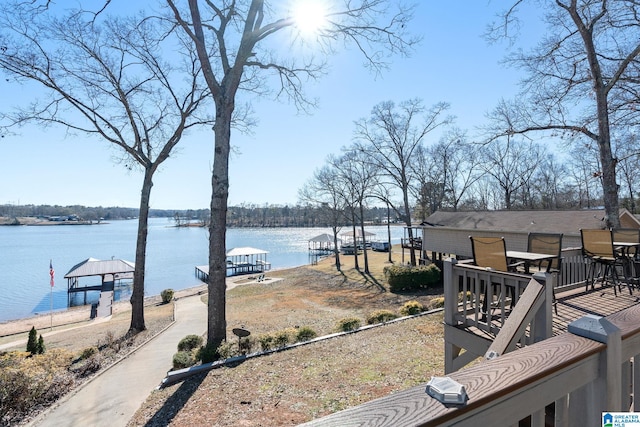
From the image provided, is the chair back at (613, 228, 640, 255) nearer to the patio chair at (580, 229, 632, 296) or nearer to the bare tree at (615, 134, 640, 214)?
the patio chair at (580, 229, 632, 296)

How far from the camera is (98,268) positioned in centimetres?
2588

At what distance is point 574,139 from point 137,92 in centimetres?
1524

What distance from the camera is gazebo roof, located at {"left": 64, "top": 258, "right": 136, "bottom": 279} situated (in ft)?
81.8

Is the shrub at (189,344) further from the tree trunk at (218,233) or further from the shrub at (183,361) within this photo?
the shrub at (183,361)

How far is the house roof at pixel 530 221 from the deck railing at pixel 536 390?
13408 mm

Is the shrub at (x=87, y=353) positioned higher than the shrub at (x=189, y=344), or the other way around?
the shrub at (x=189, y=344)

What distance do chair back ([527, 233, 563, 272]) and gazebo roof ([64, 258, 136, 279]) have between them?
26750 mm

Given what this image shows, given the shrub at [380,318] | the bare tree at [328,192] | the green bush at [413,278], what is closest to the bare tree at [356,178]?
the bare tree at [328,192]

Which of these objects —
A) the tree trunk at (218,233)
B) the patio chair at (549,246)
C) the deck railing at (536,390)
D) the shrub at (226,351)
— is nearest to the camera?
the deck railing at (536,390)

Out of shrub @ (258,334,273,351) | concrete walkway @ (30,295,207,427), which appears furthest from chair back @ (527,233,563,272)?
concrete walkway @ (30,295,207,427)

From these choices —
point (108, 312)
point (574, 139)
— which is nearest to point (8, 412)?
point (574, 139)

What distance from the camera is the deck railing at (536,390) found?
873 millimetres

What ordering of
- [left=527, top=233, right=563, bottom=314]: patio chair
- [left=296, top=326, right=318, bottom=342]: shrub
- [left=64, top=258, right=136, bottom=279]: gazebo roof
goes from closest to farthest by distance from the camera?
[left=527, top=233, right=563, bottom=314]: patio chair → [left=296, top=326, right=318, bottom=342]: shrub → [left=64, top=258, right=136, bottom=279]: gazebo roof

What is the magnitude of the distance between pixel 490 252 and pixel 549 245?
6.01 ft
